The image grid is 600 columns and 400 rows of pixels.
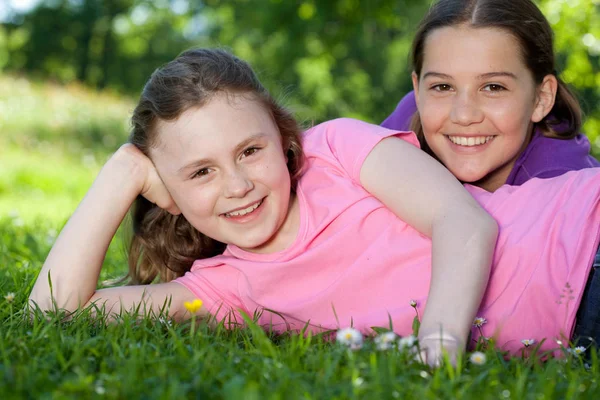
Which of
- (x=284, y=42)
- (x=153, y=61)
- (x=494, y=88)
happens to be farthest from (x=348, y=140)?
(x=153, y=61)

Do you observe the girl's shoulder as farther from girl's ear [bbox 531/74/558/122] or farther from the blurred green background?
the blurred green background

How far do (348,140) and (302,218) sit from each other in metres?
0.37

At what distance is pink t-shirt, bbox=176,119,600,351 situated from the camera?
8.18ft

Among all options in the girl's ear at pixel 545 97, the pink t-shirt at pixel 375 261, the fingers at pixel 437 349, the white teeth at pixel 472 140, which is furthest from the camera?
the girl's ear at pixel 545 97

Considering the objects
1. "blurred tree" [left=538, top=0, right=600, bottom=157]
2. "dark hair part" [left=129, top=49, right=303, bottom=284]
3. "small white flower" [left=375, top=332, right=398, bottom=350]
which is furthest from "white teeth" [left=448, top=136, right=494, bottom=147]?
"blurred tree" [left=538, top=0, right=600, bottom=157]

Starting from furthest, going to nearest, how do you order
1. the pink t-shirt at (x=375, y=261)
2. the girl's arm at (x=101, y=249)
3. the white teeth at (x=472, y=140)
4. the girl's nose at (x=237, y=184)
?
the white teeth at (x=472, y=140), the girl's arm at (x=101, y=249), the girl's nose at (x=237, y=184), the pink t-shirt at (x=375, y=261)

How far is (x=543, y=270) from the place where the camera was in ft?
8.21

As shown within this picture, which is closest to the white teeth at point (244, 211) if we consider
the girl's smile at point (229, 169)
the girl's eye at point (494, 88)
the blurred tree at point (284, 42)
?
the girl's smile at point (229, 169)

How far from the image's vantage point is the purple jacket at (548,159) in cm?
325

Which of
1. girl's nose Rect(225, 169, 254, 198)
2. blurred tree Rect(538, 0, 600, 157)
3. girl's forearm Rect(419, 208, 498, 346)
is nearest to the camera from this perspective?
girl's forearm Rect(419, 208, 498, 346)

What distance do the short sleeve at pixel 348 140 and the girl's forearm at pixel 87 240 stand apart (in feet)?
2.54

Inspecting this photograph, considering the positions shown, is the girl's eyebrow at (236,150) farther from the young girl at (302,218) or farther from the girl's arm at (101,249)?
the girl's arm at (101,249)

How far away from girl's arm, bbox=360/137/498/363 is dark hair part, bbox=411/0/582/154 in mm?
922

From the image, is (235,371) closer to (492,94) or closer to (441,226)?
(441,226)
